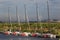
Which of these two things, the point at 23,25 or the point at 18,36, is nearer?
the point at 18,36

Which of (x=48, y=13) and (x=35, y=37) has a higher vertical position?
(x=48, y=13)

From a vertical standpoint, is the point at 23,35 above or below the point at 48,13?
below

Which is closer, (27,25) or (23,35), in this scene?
(23,35)

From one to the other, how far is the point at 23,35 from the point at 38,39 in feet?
26.6

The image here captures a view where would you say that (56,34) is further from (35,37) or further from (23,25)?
(23,25)

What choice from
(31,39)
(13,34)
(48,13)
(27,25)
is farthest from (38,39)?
(27,25)

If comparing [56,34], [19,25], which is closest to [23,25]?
[19,25]

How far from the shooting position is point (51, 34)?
171ft

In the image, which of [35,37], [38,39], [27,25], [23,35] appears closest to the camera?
[38,39]

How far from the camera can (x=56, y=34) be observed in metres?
55.3

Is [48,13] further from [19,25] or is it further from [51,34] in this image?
[19,25]

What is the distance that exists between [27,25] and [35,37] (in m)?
15.2

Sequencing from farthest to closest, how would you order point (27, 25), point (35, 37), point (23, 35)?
point (27, 25) < point (23, 35) < point (35, 37)

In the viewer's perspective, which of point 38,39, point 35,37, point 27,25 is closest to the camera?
point 38,39
